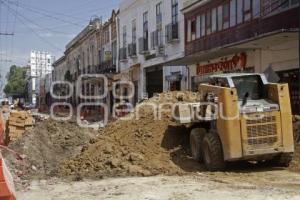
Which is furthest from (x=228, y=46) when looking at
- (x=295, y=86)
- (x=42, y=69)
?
(x=42, y=69)

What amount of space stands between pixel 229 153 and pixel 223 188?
6.10ft

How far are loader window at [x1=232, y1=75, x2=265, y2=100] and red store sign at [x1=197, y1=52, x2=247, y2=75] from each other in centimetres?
1172

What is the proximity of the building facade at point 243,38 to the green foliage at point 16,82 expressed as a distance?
413ft

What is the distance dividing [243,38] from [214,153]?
39.1ft

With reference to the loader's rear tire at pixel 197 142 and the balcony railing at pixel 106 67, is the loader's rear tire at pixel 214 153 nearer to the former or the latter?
the loader's rear tire at pixel 197 142

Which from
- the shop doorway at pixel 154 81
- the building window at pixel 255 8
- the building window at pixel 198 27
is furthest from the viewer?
the shop doorway at pixel 154 81

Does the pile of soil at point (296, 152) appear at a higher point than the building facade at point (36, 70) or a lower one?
lower

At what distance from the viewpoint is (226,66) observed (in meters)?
28.0

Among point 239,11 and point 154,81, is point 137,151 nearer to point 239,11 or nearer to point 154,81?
point 239,11

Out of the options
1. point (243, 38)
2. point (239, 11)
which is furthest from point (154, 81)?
point (243, 38)

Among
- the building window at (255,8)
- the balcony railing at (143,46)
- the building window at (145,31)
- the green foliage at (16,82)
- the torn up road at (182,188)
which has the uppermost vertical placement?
the green foliage at (16,82)

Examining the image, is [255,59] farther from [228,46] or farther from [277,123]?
[277,123]

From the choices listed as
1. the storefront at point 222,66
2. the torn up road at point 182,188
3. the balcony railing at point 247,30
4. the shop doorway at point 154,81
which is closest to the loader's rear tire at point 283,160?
the torn up road at point 182,188

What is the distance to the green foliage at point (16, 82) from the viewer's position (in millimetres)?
154375
